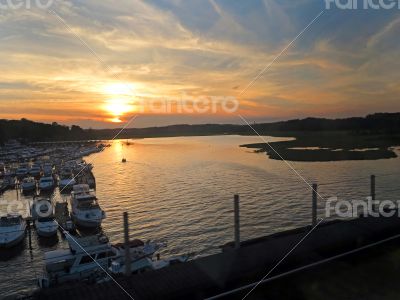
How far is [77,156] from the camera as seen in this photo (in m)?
109

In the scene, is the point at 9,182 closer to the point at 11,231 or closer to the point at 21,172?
the point at 21,172

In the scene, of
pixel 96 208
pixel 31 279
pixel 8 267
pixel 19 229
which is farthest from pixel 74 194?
pixel 31 279

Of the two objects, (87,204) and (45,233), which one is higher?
(87,204)

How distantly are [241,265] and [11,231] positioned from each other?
2354 cm

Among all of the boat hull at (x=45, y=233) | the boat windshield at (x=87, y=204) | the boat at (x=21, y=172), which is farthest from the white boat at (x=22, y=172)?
the boat hull at (x=45, y=233)

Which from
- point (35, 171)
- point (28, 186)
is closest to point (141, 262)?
point (28, 186)

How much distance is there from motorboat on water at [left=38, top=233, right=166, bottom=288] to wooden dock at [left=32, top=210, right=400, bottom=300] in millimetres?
9475

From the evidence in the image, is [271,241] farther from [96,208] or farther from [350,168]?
[350,168]

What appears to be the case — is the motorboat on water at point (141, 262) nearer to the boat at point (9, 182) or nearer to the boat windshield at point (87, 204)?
the boat windshield at point (87, 204)

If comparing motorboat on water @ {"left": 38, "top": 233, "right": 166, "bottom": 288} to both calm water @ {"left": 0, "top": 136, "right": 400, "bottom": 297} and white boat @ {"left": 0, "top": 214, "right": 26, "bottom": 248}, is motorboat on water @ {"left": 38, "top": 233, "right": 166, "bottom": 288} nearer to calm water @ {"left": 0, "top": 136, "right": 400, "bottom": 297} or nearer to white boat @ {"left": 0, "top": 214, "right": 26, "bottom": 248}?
calm water @ {"left": 0, "top": 136, "right": 400, "bottom": 297}

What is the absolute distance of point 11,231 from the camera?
27422 mm

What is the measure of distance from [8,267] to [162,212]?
A: 13.4 metres

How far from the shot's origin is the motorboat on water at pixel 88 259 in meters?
19.3

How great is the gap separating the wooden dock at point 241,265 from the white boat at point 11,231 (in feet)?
68.7
